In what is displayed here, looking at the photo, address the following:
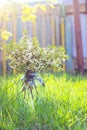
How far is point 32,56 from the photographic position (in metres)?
3.21

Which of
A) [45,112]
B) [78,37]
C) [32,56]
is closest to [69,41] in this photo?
[78,37]

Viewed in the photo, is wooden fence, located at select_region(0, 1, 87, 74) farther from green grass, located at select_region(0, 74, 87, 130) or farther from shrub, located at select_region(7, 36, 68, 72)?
green grass, located at select_region(0, 74, 87, 130)

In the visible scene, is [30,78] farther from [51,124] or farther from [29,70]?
[51,124]

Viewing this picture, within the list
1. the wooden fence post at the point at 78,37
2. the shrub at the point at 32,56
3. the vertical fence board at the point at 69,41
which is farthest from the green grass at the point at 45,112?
the vertical fence board at the point at 69,41

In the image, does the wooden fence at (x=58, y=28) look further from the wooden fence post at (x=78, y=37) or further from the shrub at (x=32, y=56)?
the shrub at (x=32, y=56)

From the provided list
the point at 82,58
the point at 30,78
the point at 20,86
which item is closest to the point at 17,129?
the point at 30,78

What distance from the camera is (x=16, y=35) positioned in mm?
6996

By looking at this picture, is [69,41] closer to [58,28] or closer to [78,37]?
[58,28]

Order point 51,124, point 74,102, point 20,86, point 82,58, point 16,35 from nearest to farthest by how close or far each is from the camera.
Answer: point 51,124 < point 74,102 < point 20,86 < point 82,58 < point 16,35

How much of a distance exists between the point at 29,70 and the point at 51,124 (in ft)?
3.04

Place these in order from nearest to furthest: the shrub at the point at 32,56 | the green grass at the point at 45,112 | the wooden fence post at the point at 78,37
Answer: the green grass at the point at 45,112, the shrub at the point at 32,56, the wooden fence post at the point at 78,37

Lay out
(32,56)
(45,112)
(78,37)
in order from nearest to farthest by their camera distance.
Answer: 1. (45,112)
2. (32,56)
3. (78,37)

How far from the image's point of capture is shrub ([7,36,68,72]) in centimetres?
321

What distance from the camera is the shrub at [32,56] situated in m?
3.21
